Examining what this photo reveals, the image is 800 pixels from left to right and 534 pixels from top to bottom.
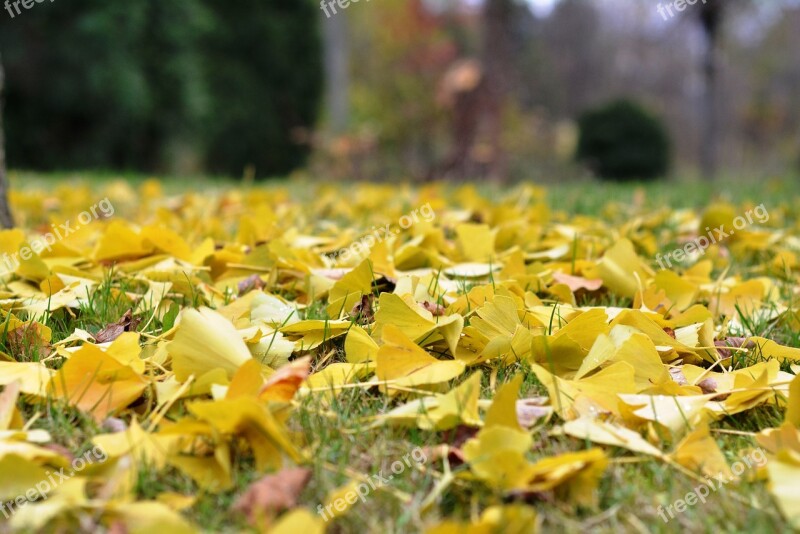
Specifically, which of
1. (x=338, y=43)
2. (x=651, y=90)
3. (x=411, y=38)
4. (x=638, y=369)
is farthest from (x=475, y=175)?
(x=651, y=90)

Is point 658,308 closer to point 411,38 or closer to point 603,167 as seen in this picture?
point 603,167

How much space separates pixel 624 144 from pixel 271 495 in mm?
11312

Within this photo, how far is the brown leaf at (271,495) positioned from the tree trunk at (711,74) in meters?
11.2

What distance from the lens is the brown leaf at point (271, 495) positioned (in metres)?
0.85

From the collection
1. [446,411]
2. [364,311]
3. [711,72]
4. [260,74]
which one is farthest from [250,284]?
[711,72]

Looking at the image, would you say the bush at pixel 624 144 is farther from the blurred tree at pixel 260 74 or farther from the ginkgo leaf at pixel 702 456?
the ginkgo leaf at pixel 702 456

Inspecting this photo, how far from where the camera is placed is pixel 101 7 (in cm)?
823

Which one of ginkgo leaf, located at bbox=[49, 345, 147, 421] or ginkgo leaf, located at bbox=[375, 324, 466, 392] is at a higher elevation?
ginkgo leaf, located at bbox=[49, 345, 147, 421]

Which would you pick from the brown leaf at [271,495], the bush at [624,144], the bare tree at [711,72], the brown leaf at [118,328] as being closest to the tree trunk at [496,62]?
the bush at [624,144]

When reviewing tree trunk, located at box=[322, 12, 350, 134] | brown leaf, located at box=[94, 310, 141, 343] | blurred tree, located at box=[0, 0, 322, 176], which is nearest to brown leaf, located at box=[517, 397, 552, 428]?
brown leaf, located at box=[94, 310, 141, 343]

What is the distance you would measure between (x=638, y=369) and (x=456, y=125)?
339 inches

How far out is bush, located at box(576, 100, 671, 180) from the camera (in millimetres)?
11281

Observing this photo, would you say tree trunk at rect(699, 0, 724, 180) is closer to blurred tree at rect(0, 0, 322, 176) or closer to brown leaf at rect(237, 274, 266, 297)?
blurred tree at rect(0, 0, 322, 176)

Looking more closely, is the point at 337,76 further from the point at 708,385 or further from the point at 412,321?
the point at 708,385
